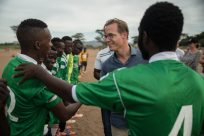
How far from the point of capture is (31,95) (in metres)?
2.46

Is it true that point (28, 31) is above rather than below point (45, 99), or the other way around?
above

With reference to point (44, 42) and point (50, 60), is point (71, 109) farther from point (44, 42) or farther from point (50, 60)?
point (50, 60)

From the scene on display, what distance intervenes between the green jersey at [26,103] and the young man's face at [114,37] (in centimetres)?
156

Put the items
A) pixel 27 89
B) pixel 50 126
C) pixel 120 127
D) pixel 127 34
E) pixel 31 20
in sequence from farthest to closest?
pixel 50 126 → pixel 127 34 → pixel 120 127 → pixel 31 20 → pixel 27 89

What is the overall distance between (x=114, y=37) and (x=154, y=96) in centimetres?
238

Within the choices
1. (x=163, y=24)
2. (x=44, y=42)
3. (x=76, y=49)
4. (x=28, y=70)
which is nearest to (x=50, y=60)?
(x=44, y=42)

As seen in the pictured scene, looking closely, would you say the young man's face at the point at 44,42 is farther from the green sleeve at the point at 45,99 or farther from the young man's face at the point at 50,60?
the young man's face at the point at 50,60

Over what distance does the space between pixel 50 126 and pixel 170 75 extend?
12.1 feet

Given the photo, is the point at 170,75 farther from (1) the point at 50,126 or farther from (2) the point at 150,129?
(1) the point at 50,126

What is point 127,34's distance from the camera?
418cm

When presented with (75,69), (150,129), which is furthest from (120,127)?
(75,69)

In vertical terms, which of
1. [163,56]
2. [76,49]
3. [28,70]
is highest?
[163,56]

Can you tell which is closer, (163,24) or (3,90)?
(163,24)

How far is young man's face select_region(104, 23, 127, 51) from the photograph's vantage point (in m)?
3.98
